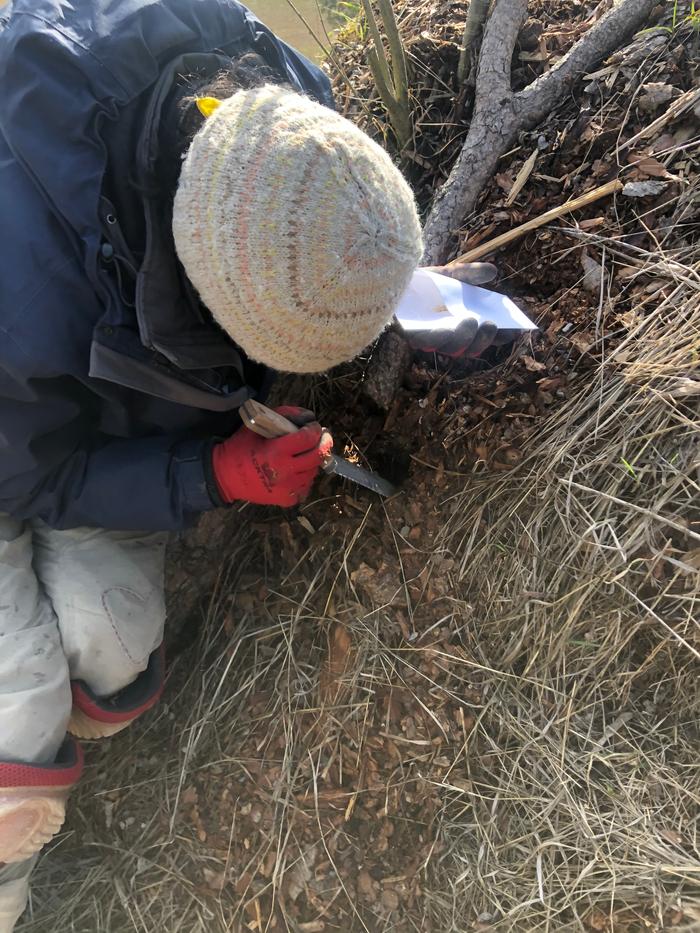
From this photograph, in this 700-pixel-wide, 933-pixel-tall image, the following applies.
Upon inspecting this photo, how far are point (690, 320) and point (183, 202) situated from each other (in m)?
1.04

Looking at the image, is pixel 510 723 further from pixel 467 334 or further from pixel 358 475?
pixel 467 334

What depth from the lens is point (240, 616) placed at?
5.91 ft

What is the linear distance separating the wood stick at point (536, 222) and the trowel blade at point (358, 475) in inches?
21.8

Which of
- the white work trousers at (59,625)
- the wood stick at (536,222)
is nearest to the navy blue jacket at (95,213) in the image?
the white work trousers at (59,625)

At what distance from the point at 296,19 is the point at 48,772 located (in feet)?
10.2

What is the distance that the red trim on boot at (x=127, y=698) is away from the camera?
5.06 feet

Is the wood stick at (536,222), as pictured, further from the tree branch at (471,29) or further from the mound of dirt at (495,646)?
the tree branch at (471,29)

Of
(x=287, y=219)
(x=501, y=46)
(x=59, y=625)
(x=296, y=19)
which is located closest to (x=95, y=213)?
(x=287, y=219)

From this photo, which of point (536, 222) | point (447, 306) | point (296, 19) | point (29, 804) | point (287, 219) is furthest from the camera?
point (296, 19)

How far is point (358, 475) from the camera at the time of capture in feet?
5.13

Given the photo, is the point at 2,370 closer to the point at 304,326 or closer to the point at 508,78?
the point at 304,326

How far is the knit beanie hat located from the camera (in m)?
0.91

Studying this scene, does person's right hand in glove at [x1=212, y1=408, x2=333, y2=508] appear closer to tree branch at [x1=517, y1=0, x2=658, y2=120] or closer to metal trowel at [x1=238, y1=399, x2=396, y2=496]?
metal trowel at [x1=238, y1=399, x2=396, y2=496]

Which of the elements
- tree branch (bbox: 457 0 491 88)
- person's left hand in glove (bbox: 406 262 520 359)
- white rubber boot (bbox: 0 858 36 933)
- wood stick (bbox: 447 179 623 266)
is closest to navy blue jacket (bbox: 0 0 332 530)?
person's left hand in glove (bbox: 406 262 520 359)
